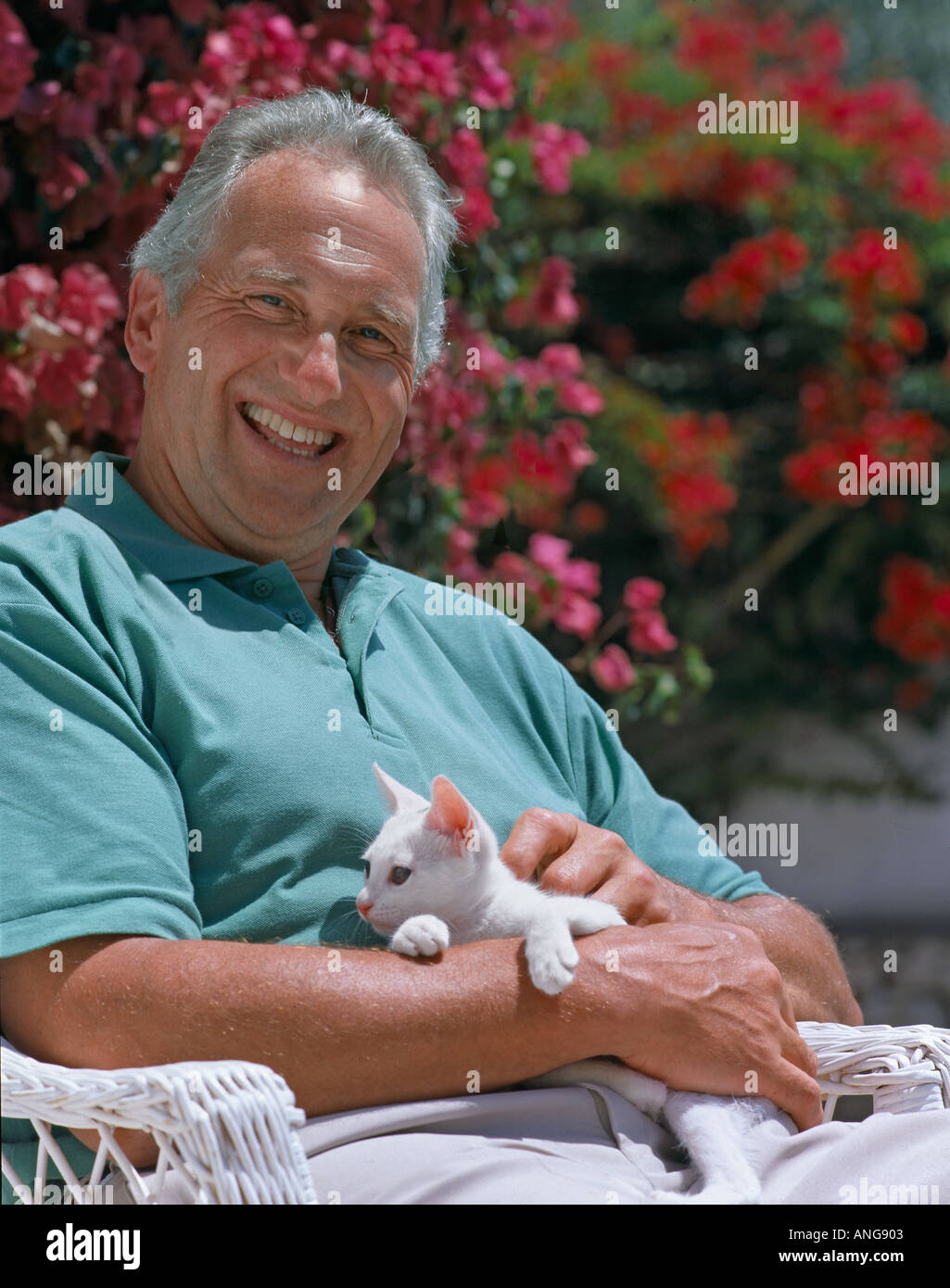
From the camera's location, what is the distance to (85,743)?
5.92ft

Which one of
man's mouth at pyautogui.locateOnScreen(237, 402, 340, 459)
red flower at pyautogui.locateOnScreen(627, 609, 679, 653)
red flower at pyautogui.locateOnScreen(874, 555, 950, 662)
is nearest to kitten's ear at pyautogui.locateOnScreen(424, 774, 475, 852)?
man's mouth at pyautogui.locateOnScreen(237, 402, 340, 459)

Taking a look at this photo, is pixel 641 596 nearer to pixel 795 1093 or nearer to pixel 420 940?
pixel 795 1093

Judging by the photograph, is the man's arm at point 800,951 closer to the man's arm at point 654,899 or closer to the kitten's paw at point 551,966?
the man's arm at point 654,899

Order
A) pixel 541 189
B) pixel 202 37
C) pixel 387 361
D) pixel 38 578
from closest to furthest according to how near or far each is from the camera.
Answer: pixel 38 578 → pixel 387 361 → pixel 202 37 → pixel 541 189

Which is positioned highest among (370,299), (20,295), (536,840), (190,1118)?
(20,295)

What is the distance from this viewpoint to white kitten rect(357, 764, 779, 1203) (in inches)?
70.5

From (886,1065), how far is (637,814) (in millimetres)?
585

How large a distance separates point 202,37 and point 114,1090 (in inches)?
100

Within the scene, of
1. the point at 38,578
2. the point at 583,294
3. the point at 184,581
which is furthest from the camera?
the point at 583,294

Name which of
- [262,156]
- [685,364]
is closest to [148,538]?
[262,156]

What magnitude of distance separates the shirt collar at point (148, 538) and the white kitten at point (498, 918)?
16.5 inches

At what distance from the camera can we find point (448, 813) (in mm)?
1953

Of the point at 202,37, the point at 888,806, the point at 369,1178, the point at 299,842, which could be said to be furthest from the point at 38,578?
the point at 888,806

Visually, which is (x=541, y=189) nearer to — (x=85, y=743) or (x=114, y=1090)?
(x=85, y=743)
